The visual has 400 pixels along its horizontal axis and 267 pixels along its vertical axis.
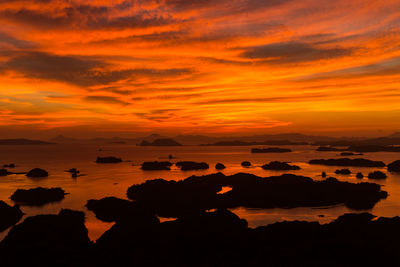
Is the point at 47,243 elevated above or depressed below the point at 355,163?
above

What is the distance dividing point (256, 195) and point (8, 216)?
4134 centimetres

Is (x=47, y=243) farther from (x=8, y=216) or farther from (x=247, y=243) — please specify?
(x=8, y=216)

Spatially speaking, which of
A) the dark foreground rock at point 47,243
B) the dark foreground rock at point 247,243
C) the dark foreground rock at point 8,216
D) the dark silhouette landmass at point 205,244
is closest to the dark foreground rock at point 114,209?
the dark foreground rock at point 47,243

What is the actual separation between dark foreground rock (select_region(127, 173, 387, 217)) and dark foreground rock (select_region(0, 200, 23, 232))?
18764mm

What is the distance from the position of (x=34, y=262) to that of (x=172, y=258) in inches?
413

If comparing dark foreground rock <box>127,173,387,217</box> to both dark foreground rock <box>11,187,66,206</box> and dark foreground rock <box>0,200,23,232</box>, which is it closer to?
dark foreground rock <box>11,187,66,206</box>

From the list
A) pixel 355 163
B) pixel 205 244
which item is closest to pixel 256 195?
pixel 205 244

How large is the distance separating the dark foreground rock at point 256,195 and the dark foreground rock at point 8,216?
739 inches

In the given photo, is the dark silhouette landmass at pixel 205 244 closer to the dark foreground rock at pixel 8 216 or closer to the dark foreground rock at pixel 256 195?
the dark foreground rock at pixel 8 216

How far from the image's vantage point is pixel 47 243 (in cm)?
2688

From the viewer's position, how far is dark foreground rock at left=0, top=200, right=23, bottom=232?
44138 mm

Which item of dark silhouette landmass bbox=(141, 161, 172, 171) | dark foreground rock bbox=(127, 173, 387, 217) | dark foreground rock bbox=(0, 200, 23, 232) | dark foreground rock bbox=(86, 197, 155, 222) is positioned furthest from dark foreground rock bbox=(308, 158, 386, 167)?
dark foreground rock bbox=(0, 200, 23, 232)

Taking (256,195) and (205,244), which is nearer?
(205,244)

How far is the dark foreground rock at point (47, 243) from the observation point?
81.7 ft
